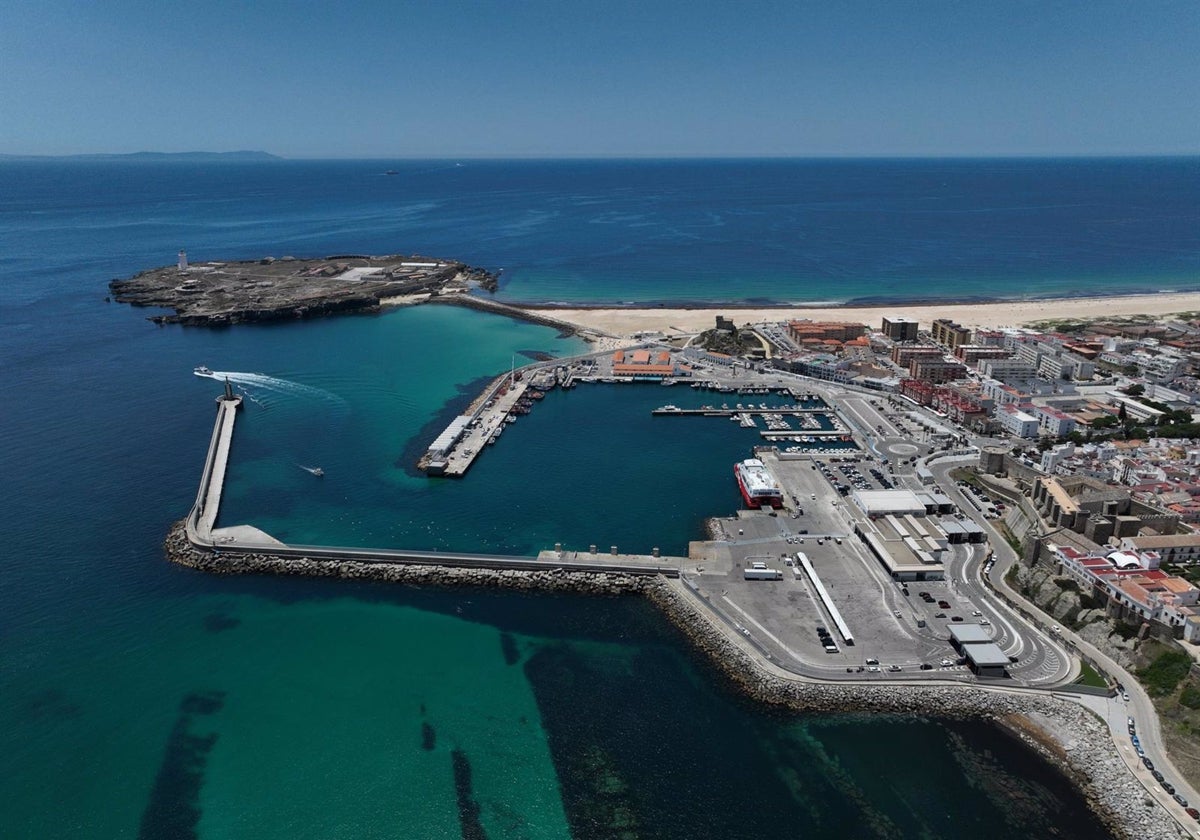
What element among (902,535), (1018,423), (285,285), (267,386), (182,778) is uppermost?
(285,285)

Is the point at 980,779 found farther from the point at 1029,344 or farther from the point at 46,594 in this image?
the point at 1029,344

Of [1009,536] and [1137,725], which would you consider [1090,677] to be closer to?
[1137,725]

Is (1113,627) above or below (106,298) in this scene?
below

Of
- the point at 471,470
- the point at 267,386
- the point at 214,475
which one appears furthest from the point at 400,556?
the point at 267,386

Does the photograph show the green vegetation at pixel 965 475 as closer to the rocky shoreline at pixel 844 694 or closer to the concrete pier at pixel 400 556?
the rocky shoreline at pixel 844 694

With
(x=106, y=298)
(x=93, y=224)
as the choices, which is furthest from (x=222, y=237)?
(x=106, y=298)

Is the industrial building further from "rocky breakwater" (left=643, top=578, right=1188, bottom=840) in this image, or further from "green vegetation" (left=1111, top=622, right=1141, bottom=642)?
"rocky breakwater" (left=643, top=578, right=1188, bottom=840)
